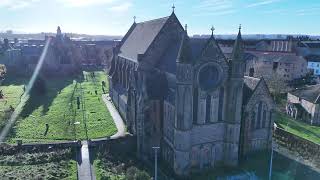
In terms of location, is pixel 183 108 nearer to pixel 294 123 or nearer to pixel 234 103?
pixel 234 103

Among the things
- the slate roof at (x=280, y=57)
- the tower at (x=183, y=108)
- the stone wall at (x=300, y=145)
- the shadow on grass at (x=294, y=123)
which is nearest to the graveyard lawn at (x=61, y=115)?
the tower at (x=183, y=108)

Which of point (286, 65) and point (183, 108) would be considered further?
point (286, 65)

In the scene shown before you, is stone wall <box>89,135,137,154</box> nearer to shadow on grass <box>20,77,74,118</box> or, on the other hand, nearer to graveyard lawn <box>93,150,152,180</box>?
graveyard lawn <box>93,150,152,180</box>

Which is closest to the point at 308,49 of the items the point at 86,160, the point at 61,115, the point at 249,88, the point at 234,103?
the point at 249,88

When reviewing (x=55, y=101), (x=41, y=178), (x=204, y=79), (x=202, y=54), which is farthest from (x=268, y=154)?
(x=55, y=101)

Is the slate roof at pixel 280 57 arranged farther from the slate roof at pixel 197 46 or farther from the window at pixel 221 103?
the slate roof at pixel 197 46

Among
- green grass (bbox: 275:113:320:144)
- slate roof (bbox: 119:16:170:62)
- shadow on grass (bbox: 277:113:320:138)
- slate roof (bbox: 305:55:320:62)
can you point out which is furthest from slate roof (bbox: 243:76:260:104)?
slate roof (bbox: 305:55:320:62)
